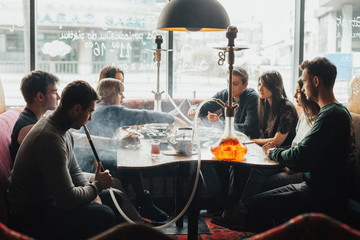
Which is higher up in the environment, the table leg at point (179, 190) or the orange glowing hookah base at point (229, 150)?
the orange glowing hookah base at point (229, 150)

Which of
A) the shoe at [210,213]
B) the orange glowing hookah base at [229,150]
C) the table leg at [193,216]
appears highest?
→ the orange glowing hookah base at [229,150]

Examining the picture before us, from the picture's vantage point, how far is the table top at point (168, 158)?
2.04 metres

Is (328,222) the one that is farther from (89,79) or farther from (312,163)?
(89,79)

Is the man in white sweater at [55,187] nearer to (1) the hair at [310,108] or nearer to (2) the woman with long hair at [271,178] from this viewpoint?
(2) the woman with long hair at [271,178]

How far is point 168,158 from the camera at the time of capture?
2.13 m

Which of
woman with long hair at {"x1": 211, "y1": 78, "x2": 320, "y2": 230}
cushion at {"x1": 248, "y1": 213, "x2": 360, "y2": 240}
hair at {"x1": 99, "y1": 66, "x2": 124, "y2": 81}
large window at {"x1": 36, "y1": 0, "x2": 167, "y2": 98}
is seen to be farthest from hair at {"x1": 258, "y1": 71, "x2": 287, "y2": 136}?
cushion at {"x1": 248, "y1": 213, "x2": 360, "y2": 240}

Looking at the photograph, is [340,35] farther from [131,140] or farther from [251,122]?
[131,140]

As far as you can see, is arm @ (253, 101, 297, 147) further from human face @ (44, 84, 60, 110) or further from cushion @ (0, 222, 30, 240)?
cushion @ (0, 222, 30, 240)

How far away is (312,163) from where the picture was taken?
6.66ft

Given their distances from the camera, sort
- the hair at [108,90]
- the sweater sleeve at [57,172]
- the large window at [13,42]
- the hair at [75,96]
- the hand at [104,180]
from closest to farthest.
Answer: the sweater sleeve at [57,172] → the hair at [75,96] → the hand at [104,180] → the hair at [108,90] → the large window at [13,42]

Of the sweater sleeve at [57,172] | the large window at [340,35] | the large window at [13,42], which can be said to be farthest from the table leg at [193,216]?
the large window at [340,35]

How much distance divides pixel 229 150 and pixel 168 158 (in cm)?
32

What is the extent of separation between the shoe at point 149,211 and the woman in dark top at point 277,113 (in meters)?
0.84

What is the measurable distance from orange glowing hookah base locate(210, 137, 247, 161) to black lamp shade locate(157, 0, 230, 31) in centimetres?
101
